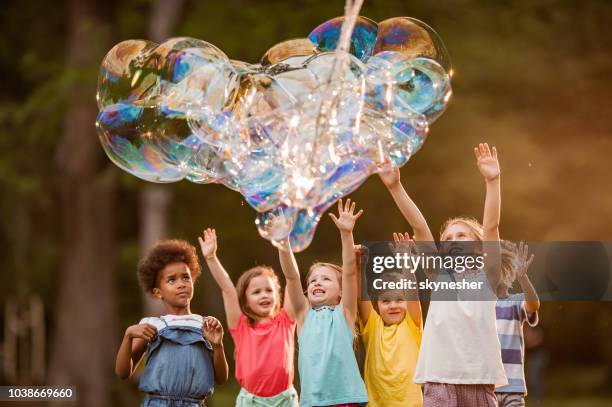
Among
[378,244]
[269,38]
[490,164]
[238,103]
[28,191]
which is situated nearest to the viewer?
[490,164]

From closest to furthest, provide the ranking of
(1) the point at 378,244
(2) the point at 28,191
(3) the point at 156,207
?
(1) the point at 378,244 → (2) the point at 28,191 → (3) the point at 156,207

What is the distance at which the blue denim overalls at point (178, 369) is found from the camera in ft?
17.1

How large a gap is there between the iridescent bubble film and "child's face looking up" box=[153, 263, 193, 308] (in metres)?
0.46

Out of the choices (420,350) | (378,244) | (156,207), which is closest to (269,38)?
(156,207)

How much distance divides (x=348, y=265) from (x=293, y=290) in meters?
0.34

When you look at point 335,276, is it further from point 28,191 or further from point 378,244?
point 28,191

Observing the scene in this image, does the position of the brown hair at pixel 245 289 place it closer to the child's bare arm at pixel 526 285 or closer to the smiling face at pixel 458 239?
the smiling face at pixel 458 239

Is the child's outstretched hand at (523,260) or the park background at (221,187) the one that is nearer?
the child's outstretched hand at (523,260)

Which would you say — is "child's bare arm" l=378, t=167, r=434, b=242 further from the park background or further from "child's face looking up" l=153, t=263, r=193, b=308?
the park background

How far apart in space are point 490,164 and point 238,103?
4.05 ft

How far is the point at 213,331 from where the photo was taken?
208 inches

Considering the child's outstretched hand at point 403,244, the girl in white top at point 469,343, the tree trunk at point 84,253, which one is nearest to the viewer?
the girl in white top at point 469,343

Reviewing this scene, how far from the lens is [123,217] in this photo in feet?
61.3

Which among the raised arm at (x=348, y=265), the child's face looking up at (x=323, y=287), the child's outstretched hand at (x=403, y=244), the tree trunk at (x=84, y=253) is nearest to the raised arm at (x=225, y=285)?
the child's face looking up at (x=323, y=287)
